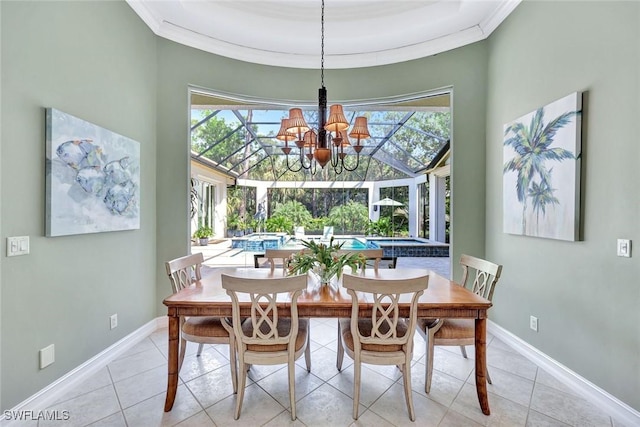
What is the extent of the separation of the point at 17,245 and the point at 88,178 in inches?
27.1

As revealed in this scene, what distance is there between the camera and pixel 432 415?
1812 millimetres

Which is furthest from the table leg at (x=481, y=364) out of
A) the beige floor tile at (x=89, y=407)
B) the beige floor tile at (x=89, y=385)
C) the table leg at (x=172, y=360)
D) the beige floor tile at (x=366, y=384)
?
the beige floor tile at (x=89, y=385)

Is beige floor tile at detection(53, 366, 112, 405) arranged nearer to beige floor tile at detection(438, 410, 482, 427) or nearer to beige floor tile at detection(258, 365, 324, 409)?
beige floor tile at detection(258, 365, 324, 409)

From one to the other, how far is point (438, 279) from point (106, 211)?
292 cm

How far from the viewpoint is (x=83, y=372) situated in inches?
85.9

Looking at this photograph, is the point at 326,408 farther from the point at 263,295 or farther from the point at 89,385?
the point at 89,385

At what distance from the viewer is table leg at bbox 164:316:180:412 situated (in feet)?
6.04

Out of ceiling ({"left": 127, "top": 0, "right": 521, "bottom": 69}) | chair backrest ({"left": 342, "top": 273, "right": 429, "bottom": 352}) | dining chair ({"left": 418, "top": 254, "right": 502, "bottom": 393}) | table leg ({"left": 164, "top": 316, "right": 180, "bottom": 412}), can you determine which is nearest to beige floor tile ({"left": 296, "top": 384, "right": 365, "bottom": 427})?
chair backrest ({"left": 342, "top": 273, "right": 429, "bottom": 352})

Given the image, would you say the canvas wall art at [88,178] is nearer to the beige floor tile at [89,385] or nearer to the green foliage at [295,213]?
the beige floor tile at [89,385]

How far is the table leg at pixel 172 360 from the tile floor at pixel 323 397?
0.08 metres

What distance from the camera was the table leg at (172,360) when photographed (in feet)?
6.04

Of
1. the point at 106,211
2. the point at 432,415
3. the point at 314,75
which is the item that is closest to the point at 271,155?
the point at 314,75

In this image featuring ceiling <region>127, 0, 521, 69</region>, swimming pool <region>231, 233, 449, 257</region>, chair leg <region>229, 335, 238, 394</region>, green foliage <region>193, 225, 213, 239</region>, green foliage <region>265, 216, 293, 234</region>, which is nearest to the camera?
chair leg <region>229, 335, 238, 394</region>

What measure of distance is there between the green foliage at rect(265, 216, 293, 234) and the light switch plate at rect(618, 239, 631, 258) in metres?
3.55
